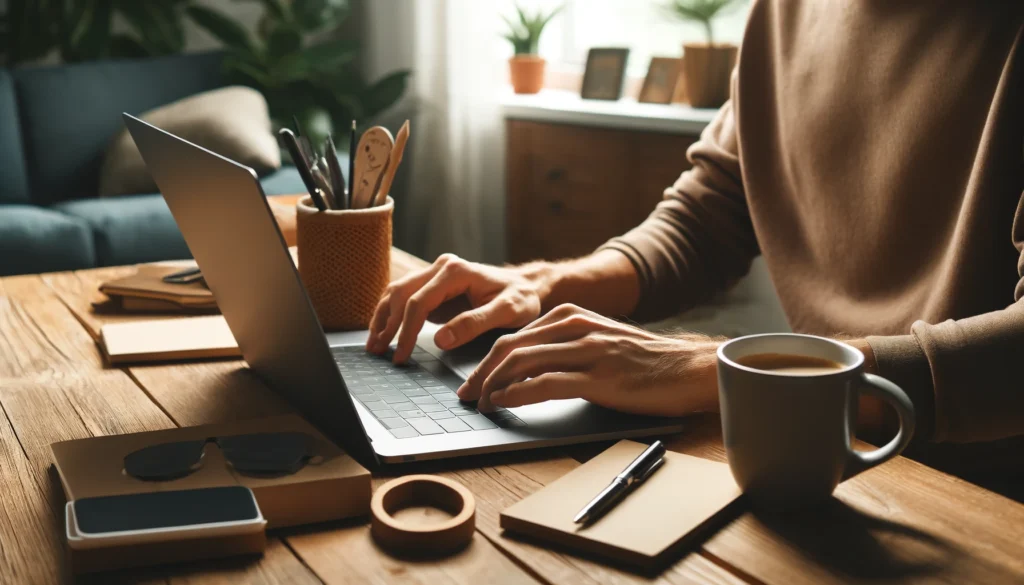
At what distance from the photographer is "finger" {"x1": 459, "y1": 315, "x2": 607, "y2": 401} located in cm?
80

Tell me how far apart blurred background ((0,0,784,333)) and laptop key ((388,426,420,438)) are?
1.86m

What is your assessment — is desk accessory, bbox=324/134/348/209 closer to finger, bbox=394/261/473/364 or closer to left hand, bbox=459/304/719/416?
finger, bbox=394/261/473/364

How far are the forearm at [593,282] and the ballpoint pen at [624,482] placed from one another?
0.44m

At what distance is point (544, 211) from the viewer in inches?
117

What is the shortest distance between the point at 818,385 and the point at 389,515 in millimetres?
261

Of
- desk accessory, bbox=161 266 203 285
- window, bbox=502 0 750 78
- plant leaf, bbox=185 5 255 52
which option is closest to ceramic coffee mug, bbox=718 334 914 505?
desk accessory, bbox=161 266 203 285

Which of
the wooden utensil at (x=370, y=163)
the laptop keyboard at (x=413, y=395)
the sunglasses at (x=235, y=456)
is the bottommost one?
the laptop keyboard at (x=413, y=395)

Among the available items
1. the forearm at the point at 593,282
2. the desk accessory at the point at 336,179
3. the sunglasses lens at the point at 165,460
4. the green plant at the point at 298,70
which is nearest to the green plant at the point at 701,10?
the green plant at the point at 298,70

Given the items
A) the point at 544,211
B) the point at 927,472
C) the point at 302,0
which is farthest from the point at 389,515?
the point at 302,0

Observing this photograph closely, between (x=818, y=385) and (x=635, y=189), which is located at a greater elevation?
(x=818, y=385)

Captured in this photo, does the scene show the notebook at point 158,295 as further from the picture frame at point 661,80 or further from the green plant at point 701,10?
the picture frame at point 661,80

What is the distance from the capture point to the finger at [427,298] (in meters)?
0.92

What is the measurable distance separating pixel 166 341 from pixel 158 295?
0.15m

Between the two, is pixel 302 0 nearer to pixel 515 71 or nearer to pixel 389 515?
pixel 515 71
